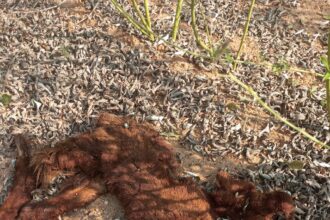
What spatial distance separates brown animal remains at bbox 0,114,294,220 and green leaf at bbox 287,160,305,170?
0.28m

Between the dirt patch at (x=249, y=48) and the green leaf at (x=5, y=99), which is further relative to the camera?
the dirt patch at (x=249, y=48)

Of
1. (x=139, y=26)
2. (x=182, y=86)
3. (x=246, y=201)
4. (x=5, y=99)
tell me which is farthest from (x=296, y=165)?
(x=5, y=99)

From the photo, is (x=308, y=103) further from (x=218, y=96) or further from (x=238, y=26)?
(x=238, y=26)

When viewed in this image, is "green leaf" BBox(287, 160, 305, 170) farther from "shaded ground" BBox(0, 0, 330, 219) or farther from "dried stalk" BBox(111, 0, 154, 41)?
"dried stalk" BBox(111, 0, 154, 41)

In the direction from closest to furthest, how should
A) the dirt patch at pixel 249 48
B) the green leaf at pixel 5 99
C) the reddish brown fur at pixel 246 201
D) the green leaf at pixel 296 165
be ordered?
the reddish brown fur at pixel 246 201
the green leaf at pixel 296 165
the green leaf at pixel 5 99
the dirt patch at pixel 249 48

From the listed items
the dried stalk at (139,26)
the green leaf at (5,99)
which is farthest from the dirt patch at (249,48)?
the green leaf at (5,99)

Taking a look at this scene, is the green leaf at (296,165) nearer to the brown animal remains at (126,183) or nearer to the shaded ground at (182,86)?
the shaded ground at (182,86)

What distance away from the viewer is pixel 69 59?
3.76 meters

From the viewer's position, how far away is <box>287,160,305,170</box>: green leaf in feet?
10.1

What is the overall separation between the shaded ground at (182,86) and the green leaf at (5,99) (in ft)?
0.13

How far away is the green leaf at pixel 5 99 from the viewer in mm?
3553

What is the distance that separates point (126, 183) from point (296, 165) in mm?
1132

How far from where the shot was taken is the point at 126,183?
306 centimetres

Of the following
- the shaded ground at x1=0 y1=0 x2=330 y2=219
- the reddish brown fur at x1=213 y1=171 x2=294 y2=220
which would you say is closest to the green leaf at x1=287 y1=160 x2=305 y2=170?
the shaded ground at x1=0 y1=0 x2=330 y2=219
